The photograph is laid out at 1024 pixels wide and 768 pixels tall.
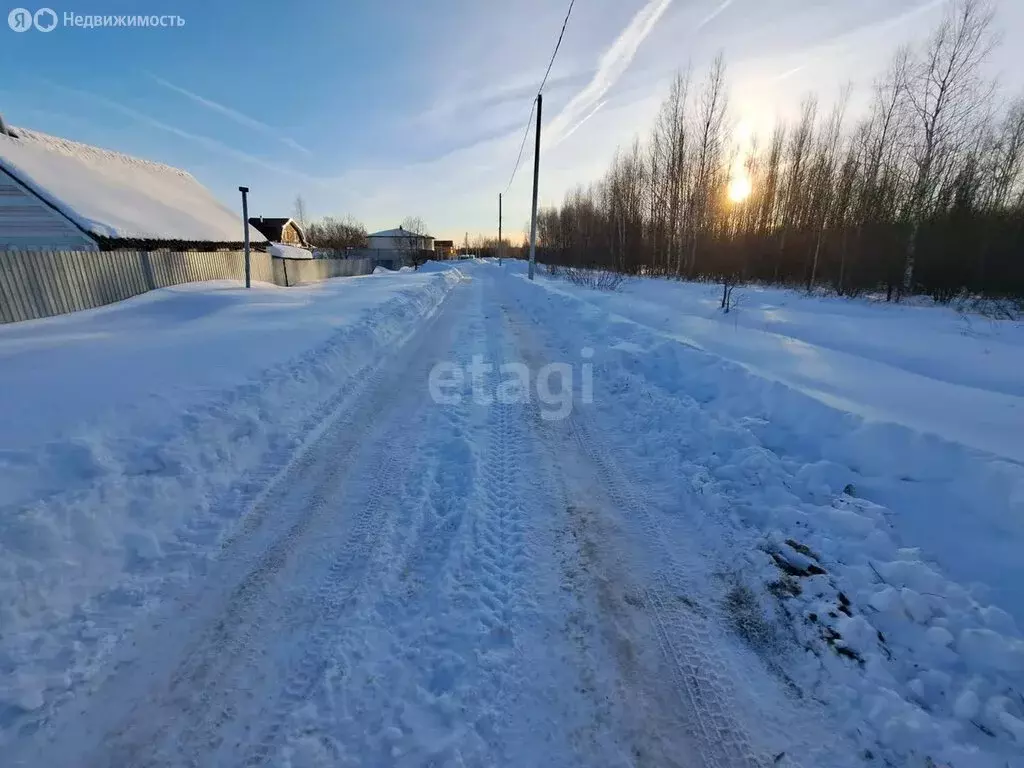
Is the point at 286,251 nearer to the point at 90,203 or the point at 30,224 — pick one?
the point at 90,203

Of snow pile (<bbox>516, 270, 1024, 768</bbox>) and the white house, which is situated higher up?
the white house

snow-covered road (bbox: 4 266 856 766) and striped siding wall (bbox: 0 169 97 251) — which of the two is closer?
snow-covered road (bbox: 4 266 856 766)

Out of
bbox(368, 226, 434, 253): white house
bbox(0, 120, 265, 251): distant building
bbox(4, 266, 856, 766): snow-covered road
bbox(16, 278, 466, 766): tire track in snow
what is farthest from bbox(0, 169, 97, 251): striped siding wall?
bbox(368, 226, 434, 253): white house

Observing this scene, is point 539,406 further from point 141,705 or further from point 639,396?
point 141,705

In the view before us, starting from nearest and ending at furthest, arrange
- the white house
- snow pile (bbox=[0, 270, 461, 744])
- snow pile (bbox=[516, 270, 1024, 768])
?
snow pile (bbox=[516, 270, 1024, 768]) < snow pile (bbox=[0, 270, 461, 744]) < the white house

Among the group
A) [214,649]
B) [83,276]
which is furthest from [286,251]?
[214,649]

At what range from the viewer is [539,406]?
19.8 feet

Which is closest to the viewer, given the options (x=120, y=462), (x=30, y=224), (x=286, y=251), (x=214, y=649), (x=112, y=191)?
(x=214, y=649)

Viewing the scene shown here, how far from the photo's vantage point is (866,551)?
297 cm

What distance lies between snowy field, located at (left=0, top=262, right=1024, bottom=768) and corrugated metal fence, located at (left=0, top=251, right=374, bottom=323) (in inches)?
244

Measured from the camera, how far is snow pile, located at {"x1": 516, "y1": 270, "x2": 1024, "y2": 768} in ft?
6.64

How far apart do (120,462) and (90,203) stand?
17.6m

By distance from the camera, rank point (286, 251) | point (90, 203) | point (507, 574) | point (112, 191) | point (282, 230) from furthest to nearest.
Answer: point (282, 230), point (286, 251), point (112, 191), point (90, 203), point (507, 574)

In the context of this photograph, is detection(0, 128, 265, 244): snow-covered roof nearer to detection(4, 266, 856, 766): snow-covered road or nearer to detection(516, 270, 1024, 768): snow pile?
detection(4, 266, 856, 766): snow-covered road
